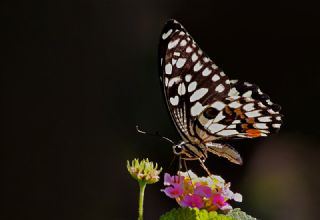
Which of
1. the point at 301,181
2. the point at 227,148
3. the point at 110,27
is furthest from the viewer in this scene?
the point at 301,181

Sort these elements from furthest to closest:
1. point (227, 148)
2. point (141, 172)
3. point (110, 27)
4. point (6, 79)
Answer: point (110, 27)
point (6, 79)
point (227, 148)
point (141, 172)

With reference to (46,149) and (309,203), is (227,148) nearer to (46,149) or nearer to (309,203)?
(46,149)

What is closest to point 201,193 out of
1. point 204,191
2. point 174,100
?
point 204,191

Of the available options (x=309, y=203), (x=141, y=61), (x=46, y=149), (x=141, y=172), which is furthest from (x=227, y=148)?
(x=309, y=203)

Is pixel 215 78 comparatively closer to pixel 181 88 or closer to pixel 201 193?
pixel 181 88

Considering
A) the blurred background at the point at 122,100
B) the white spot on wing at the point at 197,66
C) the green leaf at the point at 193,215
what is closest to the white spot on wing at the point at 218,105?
the white spot on wing at the point at 197,66

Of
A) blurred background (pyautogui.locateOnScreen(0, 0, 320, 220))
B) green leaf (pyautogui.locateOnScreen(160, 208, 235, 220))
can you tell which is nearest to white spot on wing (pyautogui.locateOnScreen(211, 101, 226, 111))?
green leaf (pyautogui.locateOnScreen(160, 208, 235, 220))

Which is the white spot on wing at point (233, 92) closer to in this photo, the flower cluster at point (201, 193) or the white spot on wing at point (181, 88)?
the white spot on wing at point (181, 88)
